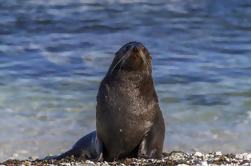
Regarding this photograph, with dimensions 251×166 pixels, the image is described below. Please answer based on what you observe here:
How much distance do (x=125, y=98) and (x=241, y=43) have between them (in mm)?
9909

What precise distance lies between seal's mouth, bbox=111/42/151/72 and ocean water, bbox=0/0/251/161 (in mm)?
2107

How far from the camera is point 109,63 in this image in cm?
1360

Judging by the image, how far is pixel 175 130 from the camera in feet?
28.9

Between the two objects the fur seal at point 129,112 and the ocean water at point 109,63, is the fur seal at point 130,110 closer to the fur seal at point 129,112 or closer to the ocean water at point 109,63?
the fur seal at point 129,112

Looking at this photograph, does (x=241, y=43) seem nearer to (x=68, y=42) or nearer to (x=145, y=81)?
(x=68, y=42)

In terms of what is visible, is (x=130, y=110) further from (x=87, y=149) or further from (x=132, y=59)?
(x=87, y=149)

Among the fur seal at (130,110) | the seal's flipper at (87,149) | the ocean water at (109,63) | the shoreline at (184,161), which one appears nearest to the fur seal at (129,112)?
the fur seal at (130,110)

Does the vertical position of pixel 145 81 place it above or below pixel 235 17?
below

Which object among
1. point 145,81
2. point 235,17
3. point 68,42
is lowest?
point 145,81

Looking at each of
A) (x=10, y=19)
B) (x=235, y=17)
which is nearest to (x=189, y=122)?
(x=235, y=17)

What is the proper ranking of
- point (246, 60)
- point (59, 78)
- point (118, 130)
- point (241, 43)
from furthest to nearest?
point (241, 43) < point (246, 60) < point (59, 78) < point (118, 130)

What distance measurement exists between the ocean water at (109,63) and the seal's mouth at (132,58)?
211 cm

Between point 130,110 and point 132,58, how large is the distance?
0.58 m

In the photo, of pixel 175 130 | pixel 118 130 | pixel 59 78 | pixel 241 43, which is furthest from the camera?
pixel 241 43
